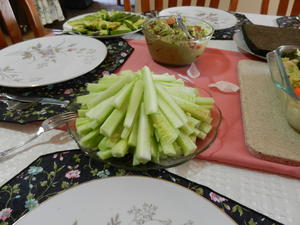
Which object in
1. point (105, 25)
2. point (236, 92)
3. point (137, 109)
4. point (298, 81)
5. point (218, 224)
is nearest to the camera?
point (218, 224)

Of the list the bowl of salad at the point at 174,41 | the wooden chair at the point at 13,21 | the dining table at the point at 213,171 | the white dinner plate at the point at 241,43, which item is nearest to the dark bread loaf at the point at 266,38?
the white dinner plate at the point at 241,43

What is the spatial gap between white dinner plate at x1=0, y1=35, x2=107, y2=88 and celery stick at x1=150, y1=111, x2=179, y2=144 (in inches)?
13.5

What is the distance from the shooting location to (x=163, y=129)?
1.43ft

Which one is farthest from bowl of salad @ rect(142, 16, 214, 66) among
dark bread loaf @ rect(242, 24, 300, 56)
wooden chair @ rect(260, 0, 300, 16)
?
wooden chair @ rect(260, 0, 300, 16)

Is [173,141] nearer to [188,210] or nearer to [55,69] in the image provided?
[188,210]

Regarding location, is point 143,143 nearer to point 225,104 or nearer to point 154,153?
point 154,153

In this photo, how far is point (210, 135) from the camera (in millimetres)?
500

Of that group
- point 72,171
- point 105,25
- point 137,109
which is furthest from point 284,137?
point 105,25

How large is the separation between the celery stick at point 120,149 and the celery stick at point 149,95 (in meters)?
0.07

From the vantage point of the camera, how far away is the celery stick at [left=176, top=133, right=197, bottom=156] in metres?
0.45

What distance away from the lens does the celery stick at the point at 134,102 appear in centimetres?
45

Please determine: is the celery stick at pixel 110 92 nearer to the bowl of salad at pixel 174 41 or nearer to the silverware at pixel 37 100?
the silverware at pixel 37 100

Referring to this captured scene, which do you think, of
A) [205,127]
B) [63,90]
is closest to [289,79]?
[205,127]

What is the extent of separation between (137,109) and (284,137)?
1.01 feet
